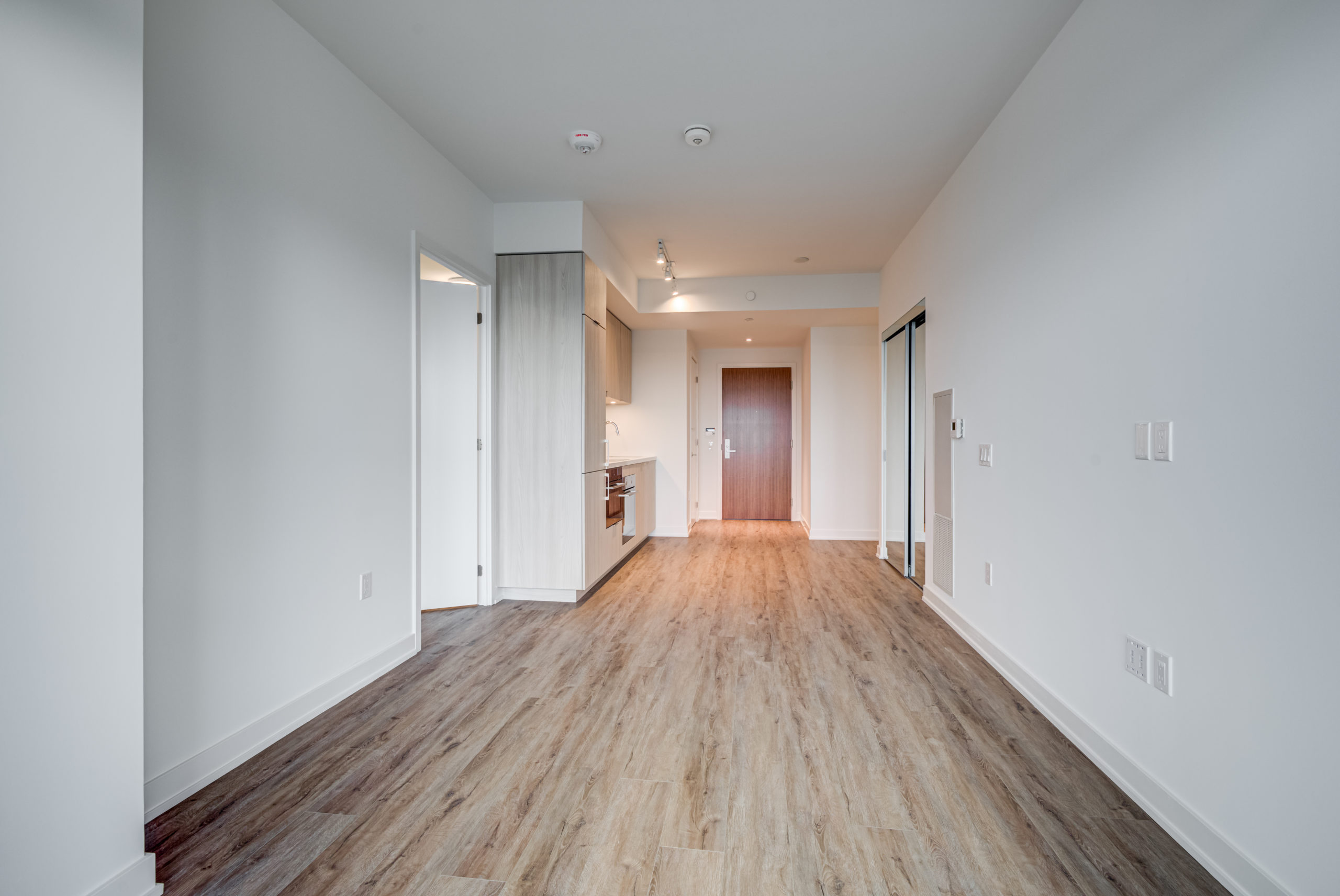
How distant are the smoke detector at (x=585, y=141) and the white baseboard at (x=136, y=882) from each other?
3.08 metres

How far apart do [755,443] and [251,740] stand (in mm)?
6449

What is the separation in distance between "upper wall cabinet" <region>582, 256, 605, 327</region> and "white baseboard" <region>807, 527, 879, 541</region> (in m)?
3.42

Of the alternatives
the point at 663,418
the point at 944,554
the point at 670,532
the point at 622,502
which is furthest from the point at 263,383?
the point at 670,532

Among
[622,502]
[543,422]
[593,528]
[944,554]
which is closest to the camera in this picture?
[944,554]

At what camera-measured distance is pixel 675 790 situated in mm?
1802

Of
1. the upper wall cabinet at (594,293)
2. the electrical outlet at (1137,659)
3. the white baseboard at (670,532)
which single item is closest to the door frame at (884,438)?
the white baseboard at (670,532)

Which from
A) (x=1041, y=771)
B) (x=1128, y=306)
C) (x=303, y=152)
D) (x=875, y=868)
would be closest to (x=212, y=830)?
(x=875, y=868)

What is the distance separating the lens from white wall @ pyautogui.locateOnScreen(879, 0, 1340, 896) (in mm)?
1223

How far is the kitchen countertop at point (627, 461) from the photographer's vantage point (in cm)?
458

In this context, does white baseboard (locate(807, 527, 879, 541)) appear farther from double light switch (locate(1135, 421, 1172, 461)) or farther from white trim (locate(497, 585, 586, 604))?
double light switch (locate(1135, 421, 1172, 461))

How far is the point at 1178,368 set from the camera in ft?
5.21

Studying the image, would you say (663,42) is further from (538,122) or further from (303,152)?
(303,152)

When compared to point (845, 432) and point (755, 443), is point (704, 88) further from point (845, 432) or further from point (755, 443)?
point (755, 443)

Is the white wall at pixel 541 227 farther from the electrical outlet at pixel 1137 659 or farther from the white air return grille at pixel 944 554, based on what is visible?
the electrical outlet at pixel 1137 659
